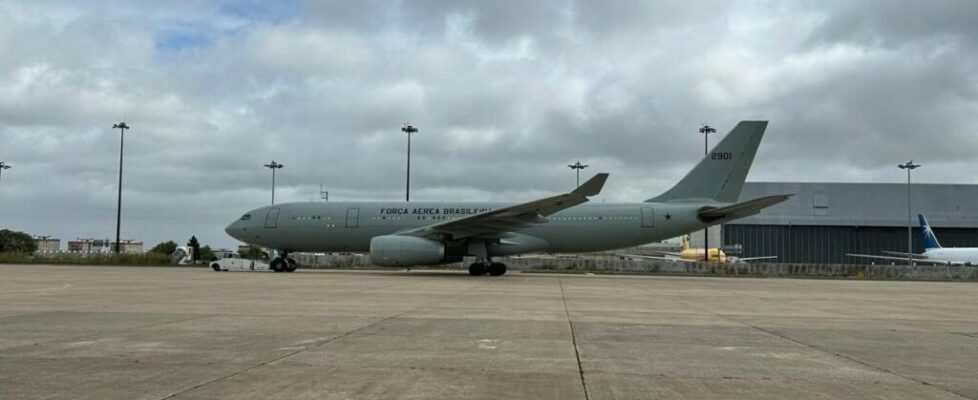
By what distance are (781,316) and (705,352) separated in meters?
5.24

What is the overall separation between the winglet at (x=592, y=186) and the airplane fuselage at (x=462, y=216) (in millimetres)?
4989

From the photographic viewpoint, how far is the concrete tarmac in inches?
204

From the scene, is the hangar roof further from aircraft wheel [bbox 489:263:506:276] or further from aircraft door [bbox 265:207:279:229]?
aircraft door [bbox 265:207:279:229]

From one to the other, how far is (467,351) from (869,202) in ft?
226

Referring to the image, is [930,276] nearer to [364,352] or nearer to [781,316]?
[781,316]

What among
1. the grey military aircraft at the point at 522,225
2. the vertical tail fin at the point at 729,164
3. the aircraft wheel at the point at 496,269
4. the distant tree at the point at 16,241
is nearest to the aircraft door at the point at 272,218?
the grey military aircraft at the point at 522,225

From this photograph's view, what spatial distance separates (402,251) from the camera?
2512cm

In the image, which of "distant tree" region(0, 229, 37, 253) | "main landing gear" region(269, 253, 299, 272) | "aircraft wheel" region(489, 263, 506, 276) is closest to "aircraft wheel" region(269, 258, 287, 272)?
"main landing gear" region(269, 253, 299, 272)

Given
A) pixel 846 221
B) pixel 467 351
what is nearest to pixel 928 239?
pixel 846 221

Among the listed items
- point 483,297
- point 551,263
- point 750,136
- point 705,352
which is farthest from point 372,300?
point 551,263

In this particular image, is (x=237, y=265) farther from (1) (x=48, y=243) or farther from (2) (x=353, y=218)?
(1) (x=48, y=243)

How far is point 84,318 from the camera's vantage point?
9.59m

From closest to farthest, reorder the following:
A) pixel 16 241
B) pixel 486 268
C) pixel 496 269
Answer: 1. pixel 486 268
2. pixel 496 269
3. pixel 16 241

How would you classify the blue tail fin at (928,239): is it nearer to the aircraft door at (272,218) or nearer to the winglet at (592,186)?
the winglet at (592,186)
